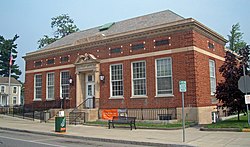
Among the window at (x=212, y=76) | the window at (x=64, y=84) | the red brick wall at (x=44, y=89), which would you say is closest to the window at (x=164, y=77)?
the window at (x=212, y=76)

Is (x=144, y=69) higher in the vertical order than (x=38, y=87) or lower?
higher

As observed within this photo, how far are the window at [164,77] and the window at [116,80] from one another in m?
3.69

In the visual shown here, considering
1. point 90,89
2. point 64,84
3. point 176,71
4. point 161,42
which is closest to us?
point 176,71

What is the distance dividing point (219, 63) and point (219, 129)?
10.7 m

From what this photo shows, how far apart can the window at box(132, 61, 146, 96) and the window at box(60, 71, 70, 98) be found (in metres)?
8.35

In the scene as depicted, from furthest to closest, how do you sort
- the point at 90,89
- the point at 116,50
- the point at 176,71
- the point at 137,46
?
the point at 90,89 < the point at 116,50 < the point at 137,46 < the point at 176,71

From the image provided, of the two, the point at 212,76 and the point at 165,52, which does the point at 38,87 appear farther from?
the point at 212,76

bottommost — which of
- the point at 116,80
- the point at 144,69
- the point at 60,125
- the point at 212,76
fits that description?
the point at 60,125

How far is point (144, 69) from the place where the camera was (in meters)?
22.0

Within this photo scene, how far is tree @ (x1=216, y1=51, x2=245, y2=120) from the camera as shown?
682 inches

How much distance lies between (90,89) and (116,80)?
378cm

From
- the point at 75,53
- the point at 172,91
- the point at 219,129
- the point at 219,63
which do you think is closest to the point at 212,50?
the point at 219,63

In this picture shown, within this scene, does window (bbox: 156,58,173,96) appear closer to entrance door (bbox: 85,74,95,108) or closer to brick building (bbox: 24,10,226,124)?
brick building (bbox: 24,10,226,124)

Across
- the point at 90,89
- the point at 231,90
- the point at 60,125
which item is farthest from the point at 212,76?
the point at 60,125
